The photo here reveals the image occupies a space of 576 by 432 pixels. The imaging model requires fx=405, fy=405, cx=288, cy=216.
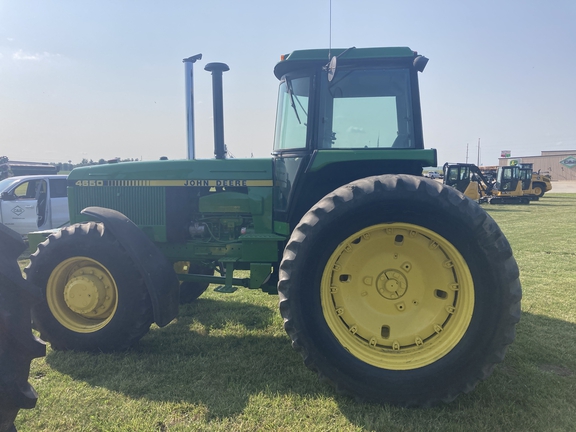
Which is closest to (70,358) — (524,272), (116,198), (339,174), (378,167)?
(116,198)

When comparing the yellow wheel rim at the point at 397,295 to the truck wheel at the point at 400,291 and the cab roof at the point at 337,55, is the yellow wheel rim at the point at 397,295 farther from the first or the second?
the cab roof at the point at 337,55

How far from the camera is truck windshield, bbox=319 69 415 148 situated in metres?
3.31

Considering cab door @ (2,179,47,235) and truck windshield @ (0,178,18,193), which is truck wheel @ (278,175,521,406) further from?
truck windshield @ (0,178,18,193)

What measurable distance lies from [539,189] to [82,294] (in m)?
27.9

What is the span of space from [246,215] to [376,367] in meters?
1.92

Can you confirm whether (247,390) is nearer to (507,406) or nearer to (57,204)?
(507,406)

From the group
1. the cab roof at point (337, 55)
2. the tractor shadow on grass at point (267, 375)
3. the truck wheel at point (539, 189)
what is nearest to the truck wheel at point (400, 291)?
the tractor shadow on grass at point (267, 375)

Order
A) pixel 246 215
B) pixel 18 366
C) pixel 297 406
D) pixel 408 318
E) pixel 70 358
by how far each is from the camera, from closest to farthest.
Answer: pixel 18 366, pixel 297 406, pixel 408 318, pixel 70 358, pixel 246 215

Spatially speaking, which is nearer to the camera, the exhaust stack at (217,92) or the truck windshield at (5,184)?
the exhaust stack at (217,92)

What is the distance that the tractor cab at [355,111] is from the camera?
3.27m

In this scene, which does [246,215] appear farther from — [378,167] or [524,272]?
[524,272]

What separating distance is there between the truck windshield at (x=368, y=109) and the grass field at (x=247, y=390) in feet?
6.14

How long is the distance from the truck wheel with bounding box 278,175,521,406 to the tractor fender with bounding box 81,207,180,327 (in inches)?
47.0

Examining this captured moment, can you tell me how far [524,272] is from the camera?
6137mm
